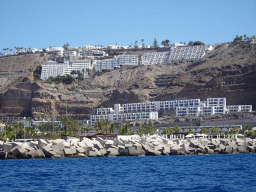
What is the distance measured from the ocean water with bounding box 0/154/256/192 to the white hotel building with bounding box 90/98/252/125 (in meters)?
78.2

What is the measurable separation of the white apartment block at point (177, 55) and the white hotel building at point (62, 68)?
23507 mm

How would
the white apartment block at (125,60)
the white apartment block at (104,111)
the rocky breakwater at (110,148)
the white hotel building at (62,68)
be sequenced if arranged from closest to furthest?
the rocky breakwater at (110,148) → the white apartment block at (104,111) → the white apartment block at (125,60) → the white hotel building at (62,68)

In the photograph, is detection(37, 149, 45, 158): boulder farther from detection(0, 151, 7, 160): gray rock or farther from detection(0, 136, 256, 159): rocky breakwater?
detection(0, 151, 7, 160): gray rock

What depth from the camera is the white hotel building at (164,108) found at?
4975 inches

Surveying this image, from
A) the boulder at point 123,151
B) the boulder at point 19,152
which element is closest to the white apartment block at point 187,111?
the boulder at point 123,151

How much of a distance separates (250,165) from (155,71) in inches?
4808

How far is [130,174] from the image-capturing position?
1436 inches

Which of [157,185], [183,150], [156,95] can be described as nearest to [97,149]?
[183,150]

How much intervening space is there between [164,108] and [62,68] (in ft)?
197

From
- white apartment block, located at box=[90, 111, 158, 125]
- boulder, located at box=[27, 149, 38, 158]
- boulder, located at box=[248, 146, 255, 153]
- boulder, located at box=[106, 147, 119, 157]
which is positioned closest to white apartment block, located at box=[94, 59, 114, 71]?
white apartment block, located at box=[90, 111, 158, 125]

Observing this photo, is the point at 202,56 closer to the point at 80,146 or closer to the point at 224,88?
the point at 224,88

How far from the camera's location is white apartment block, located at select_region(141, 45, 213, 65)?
6762 inches

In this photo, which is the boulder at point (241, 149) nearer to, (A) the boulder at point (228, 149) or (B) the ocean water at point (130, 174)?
(A) the boulder at point (228, 149)

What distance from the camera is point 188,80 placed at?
14638cm
